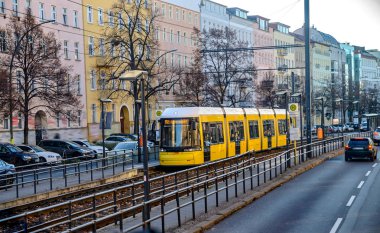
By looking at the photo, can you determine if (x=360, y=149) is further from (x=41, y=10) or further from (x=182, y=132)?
(x=41, y=10)

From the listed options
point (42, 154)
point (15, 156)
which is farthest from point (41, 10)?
point (15, 156)

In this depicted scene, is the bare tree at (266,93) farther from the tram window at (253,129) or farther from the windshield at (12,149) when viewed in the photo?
the windshield at (12,149)

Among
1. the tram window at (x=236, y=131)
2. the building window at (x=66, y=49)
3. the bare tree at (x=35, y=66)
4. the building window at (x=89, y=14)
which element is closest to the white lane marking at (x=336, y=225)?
the tram window at (x=236, y=131)

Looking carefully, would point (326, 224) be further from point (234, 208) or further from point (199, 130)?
point (199, 130)

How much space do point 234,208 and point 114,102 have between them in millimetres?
51313

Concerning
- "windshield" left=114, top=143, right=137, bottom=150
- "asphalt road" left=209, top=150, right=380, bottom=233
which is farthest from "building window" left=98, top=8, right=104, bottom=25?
"asphalt road" left=209, top=150, right=380, bottom=233

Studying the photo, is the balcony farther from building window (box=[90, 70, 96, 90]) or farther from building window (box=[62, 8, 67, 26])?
building window (box=[62, 8, 67, 26])

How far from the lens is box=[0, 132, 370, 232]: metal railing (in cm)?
1314

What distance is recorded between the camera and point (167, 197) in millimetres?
17984

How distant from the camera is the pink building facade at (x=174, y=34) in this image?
7675 cm

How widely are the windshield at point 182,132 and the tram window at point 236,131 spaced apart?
4804 millimetres

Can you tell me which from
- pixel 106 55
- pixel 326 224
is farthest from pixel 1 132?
pixel 326 224

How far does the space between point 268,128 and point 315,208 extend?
2592 cm

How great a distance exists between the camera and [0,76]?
37.4 meters
